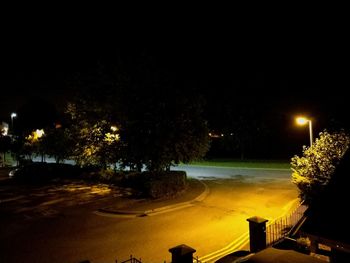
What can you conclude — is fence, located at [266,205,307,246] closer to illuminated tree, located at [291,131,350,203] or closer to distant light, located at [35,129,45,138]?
illuminated tree, located at [291,131,350,203]

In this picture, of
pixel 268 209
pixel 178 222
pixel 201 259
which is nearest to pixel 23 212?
pixel 178 222

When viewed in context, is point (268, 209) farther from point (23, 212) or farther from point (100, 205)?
point (23, 212)

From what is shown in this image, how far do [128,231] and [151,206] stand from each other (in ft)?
11.9

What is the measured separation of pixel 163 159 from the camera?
19.1 meters

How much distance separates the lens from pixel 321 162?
463 inches

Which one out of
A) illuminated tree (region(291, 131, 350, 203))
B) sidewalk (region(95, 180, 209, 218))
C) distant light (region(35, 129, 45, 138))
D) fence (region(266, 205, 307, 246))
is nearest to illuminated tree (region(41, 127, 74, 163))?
distant light (region(35, 129, 45, 138))

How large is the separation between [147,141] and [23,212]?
7895 millimetres

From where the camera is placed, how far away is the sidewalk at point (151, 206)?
14426 millimetres

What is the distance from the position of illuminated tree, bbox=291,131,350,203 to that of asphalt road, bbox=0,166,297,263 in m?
2.51

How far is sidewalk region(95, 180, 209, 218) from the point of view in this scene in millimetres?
14426

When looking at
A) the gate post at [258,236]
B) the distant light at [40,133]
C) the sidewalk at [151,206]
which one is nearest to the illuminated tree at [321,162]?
the gate post at [258,236]

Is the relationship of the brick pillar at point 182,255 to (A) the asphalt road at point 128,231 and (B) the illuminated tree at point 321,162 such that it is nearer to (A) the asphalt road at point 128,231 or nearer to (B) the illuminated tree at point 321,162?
(A) the asphalt road at point 128,231

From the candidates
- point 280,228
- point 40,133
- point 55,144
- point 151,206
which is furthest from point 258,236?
point 40,133

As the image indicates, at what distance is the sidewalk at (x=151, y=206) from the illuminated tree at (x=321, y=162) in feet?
21.0
